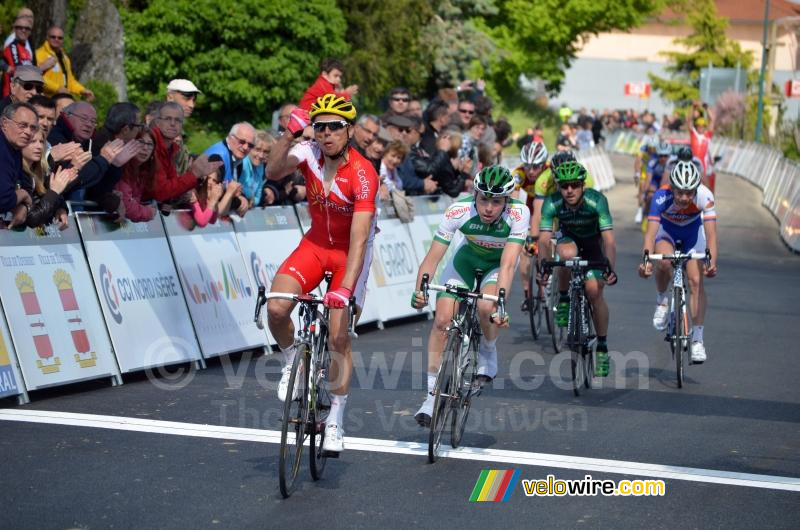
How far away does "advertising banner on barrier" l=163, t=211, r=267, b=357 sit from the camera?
41.3 feet

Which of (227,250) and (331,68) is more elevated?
(331,68)

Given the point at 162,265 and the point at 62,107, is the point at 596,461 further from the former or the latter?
the point at 62,107

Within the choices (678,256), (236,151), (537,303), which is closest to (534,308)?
(537,303)

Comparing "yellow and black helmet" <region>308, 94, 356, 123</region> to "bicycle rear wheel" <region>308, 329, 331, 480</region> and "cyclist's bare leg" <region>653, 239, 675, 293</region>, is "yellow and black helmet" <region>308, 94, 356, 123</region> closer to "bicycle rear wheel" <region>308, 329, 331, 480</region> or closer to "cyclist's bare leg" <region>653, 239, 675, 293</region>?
"bicycle rear wheel" <region>308, 329, 331, 480</region>

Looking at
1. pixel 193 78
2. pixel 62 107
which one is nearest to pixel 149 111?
pixel 62 107

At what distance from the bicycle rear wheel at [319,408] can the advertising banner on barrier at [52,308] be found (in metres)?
3.08

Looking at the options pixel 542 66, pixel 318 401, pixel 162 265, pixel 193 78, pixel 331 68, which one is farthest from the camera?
pixel 542 66

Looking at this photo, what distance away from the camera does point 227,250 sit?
44.0ft

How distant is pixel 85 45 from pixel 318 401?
15.5 metres

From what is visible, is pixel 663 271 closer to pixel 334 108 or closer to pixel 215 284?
pixel 215 284

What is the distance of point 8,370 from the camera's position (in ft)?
33.4

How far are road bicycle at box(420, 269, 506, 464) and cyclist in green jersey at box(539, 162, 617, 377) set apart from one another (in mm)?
2989

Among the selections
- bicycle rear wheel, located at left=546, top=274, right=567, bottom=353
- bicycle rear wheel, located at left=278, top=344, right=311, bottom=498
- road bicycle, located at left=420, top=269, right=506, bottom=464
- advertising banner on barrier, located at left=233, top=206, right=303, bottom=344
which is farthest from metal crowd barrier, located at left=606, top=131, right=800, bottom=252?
bicycle rear wheel, located at left=278, top=344, right=311, bottom=498

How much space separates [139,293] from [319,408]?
4.10 metres
